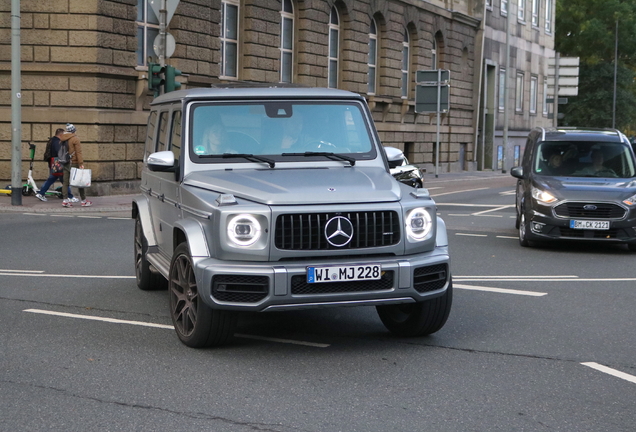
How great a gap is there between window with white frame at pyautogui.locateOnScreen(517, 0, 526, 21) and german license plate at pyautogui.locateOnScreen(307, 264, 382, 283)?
51.5 m

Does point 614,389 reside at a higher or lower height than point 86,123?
lower

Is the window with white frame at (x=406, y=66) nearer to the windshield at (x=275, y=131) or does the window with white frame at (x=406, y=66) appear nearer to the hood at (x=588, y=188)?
the hood at (x=588, y=188)

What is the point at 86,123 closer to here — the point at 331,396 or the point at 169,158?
the point at 169,158

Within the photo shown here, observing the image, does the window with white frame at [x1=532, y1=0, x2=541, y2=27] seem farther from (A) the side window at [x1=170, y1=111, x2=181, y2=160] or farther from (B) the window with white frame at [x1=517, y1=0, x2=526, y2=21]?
(A) the side window at [x1=170, y1=111, x2=181, y2=160]

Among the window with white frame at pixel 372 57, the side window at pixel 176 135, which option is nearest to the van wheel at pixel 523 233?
the side window at pixel 176 135

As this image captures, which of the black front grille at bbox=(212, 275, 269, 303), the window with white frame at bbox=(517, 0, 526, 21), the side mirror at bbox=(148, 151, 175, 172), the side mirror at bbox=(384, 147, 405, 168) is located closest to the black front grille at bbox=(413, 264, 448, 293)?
the black front grille at bbox=(212, 275, 269, 303)

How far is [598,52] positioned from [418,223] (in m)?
68.0

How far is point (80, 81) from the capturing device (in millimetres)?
23531

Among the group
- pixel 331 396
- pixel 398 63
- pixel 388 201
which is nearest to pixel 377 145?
pixel 388 201

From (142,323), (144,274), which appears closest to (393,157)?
(142,323)

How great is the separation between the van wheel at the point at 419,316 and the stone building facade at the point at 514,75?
42.5m

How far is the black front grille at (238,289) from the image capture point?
640 centimetres

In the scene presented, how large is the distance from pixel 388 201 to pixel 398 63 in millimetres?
34209

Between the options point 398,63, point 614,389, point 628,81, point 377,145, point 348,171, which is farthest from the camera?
point 628,81
